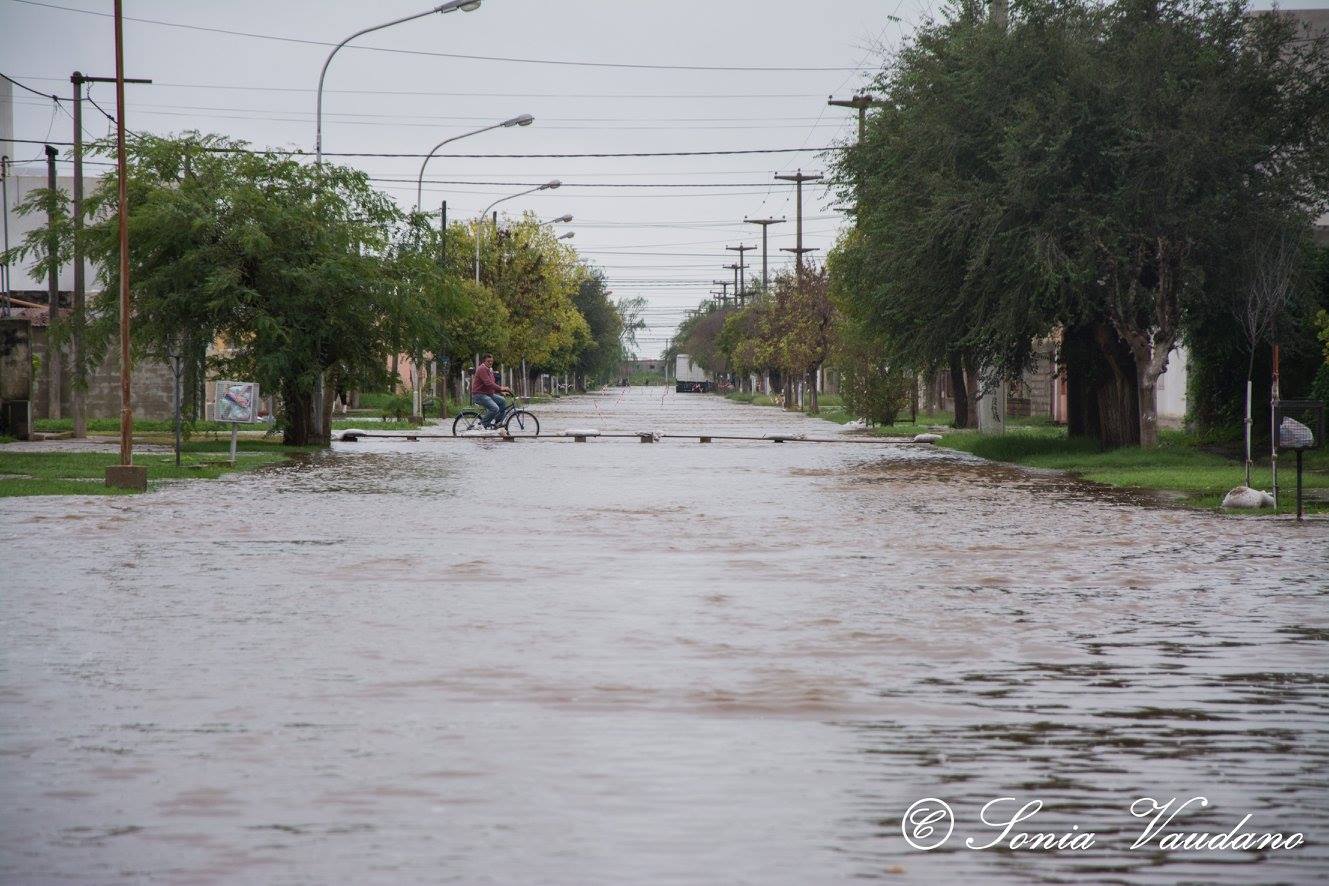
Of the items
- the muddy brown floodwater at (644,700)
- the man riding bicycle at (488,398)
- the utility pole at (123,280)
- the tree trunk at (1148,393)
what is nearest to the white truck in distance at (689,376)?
the man riding bicycle at (488,398)

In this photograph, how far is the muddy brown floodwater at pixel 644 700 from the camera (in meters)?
5.99


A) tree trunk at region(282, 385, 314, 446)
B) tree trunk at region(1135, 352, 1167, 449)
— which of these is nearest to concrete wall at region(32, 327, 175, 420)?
tree trunk at region(282, 385, 314, 446)

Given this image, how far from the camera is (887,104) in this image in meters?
37.6

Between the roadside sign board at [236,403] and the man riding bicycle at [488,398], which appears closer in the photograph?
→ the roadside sign board at [236,403]

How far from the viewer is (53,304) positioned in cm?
4319

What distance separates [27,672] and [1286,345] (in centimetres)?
2768

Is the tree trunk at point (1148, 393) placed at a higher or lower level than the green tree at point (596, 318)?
lower

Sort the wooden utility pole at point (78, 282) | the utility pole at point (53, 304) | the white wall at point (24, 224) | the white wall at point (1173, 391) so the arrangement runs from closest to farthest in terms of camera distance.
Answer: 1. the utility pole at point (53, 304)
2. the wooden utility pole at point (78, 282)
3. the white wall at point (1173, 391)
4. the white wall at point (24, 224)

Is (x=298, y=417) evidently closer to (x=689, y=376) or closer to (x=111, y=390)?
(x=111, y=390)

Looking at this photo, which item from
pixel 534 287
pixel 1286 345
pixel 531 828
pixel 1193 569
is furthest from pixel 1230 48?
pixel 534 287

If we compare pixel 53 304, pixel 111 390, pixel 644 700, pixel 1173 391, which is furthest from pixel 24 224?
pixel 644 700
